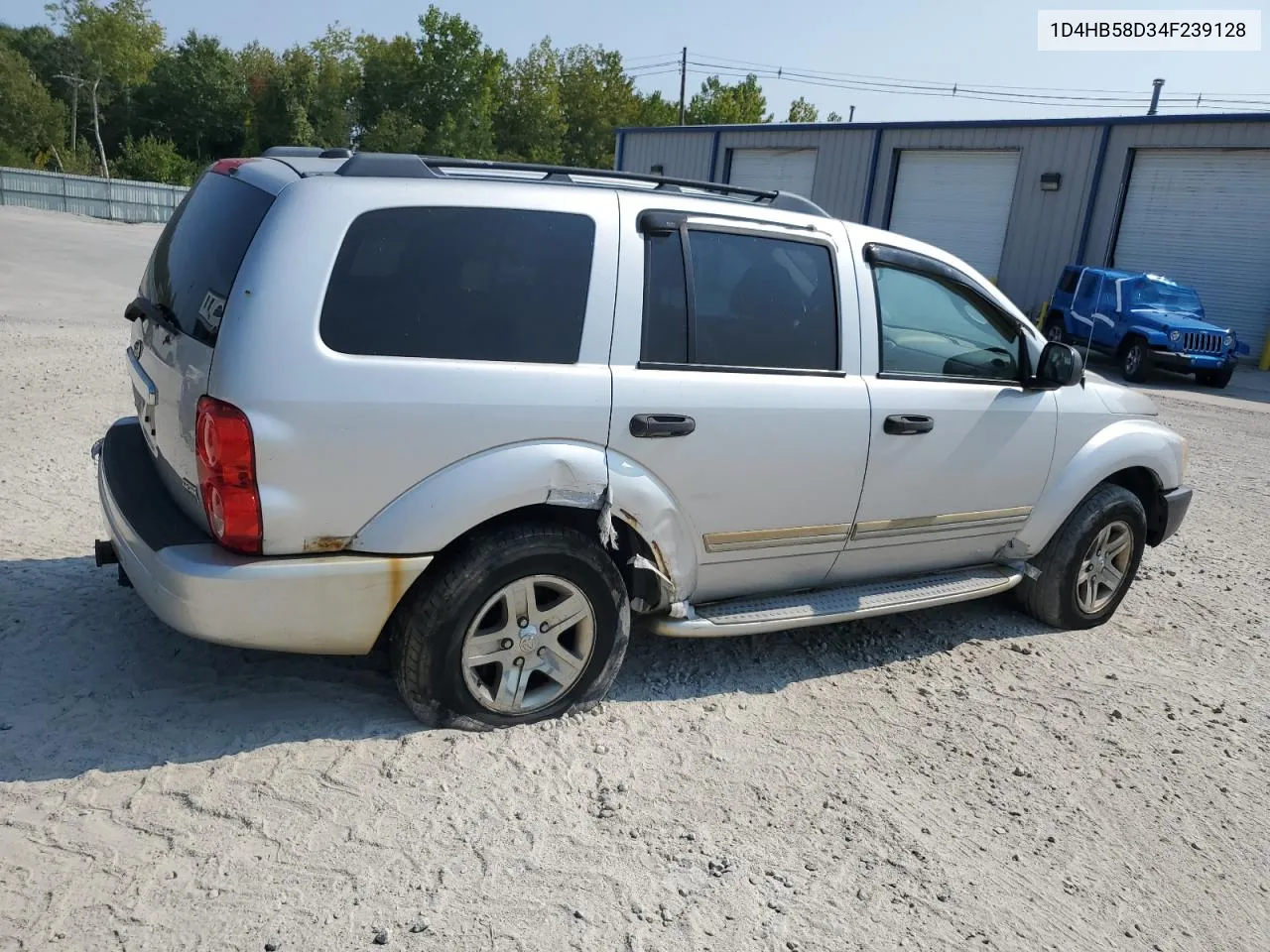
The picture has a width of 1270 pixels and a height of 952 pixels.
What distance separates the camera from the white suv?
3080mm

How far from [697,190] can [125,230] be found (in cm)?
2816

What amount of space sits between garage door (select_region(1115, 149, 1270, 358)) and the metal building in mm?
21

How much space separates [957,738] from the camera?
399 centimetres

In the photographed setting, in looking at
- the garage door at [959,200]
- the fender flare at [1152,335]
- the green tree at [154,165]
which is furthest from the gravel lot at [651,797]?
the green tree at [154,165]

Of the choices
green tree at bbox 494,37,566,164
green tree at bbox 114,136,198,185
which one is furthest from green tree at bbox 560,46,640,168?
green tree at bbox 114,136,198,185

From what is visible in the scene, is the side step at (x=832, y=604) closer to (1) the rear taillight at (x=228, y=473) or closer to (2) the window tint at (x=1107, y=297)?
(1) the rear taillight at (x=228, y=473)

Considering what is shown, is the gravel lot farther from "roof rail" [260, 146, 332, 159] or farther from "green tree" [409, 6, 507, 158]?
"green tree" [409, 6, 507, 158]

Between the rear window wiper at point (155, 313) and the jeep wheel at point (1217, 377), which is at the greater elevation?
the rear window wiper at point (155, 313)

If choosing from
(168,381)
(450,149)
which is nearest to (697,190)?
(168,381)

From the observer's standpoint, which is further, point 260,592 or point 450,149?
point 450,149

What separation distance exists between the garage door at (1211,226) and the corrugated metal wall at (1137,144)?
25 cm

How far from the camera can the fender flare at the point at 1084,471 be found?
15.9ft

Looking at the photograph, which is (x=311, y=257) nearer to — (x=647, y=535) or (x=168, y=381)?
(x=168, y=381)

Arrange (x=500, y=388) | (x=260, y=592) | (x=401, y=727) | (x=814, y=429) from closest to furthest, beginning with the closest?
(x=260, y=592), (x=500, y=388), (x=401, y=727), (x=814, y=429)
